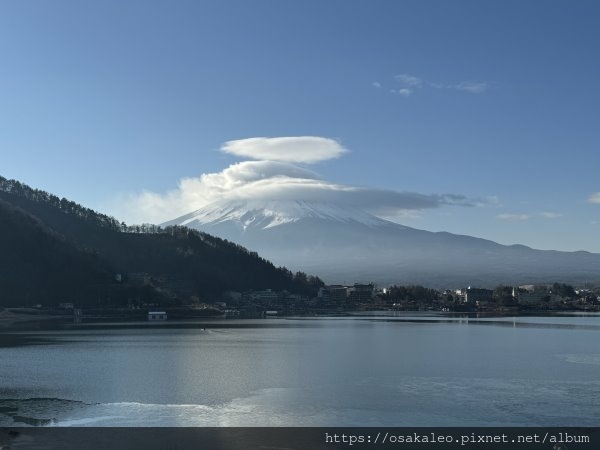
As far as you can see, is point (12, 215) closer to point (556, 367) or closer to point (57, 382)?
point (57, 382)

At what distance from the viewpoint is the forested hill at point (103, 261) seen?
10000cm

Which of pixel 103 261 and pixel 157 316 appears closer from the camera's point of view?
pixel 157 316

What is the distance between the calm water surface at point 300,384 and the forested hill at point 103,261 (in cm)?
5576

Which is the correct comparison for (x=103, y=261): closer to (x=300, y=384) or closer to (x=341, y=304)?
(x=341, y=304)

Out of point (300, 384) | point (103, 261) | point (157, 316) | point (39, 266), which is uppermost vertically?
point (103, 261)

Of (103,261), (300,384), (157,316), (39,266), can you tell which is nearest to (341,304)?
(103,261)

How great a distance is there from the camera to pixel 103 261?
115312 millimetres

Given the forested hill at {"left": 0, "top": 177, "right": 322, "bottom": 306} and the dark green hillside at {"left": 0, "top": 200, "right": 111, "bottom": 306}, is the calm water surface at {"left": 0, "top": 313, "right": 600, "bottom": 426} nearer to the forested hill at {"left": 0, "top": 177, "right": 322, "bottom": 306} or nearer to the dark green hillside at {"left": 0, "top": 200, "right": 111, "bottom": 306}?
the dark green hillside at {"left": 0, "top": 200, "right": 111, "bottom": 306}

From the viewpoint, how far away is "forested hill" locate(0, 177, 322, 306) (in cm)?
10000

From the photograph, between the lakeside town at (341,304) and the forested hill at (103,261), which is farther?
the lakeside town at (341,304)

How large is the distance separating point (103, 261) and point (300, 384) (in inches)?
3687

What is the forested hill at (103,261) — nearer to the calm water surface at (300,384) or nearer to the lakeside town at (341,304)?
the lakeside town at (341,304)

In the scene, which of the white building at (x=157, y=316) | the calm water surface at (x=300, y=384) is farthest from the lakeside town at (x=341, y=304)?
the calm water surface at (x=300, y=384)

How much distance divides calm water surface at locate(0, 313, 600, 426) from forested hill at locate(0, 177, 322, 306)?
5576 cm
